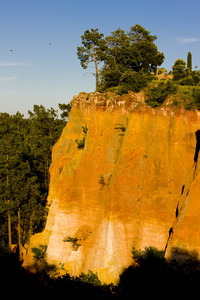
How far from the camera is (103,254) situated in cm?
1795

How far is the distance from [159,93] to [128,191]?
810cm

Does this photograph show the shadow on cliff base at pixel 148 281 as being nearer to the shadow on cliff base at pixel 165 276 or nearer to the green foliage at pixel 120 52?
the shadow on cliff base at pixel 165 276

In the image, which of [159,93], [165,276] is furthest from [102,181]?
[159,93]

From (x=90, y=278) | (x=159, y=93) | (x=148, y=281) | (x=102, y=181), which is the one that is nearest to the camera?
(x=148, y=281)

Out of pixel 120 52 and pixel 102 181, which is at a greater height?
pixel 120 52

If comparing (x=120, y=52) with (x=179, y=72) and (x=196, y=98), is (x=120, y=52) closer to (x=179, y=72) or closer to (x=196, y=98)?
(x=179, y=72)

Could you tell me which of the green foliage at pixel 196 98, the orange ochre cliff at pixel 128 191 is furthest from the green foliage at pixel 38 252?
the green foliage at pixel 196 98

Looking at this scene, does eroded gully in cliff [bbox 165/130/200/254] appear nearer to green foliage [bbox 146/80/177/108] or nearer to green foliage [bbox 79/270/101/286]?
green foliage [bbox 146/80/177/108]

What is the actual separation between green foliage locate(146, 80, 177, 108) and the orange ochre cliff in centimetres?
69

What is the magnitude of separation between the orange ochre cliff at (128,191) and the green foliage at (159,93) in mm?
686

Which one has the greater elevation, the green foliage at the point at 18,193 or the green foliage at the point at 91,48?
the green foliage at the point at 91,48

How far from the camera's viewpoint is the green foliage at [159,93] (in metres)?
19.5

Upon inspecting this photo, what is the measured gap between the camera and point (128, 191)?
58.6 feet

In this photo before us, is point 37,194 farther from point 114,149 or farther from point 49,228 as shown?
point 114,149
